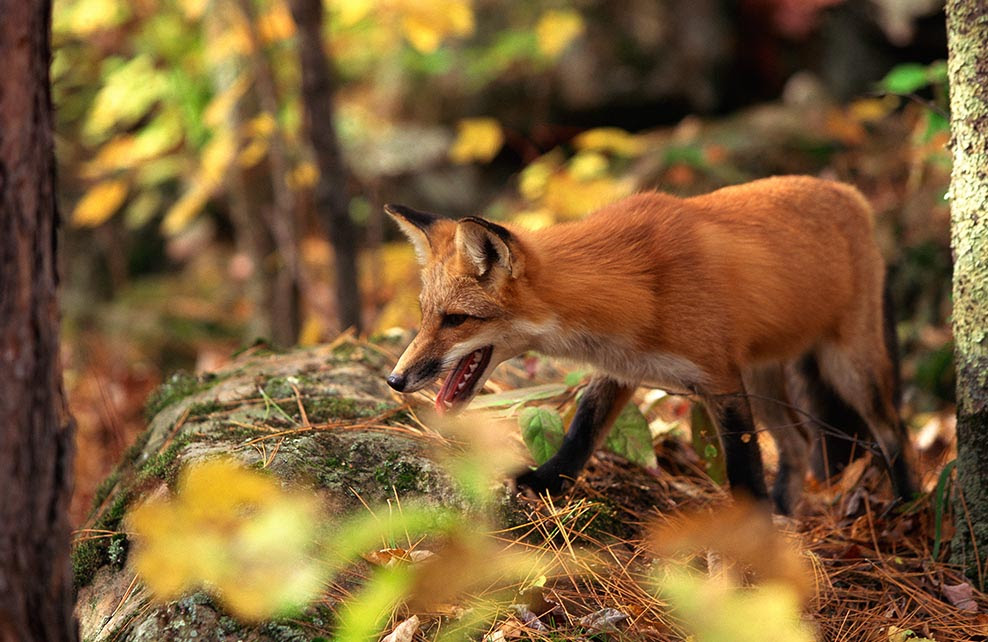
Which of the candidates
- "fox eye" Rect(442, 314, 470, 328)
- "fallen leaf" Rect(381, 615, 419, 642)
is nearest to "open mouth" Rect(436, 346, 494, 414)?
"fox eye" Rect(442, 314, 470, 328)

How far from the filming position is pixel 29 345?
1794mm

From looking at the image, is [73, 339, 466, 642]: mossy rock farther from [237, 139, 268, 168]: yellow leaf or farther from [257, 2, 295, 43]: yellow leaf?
[257, 2, 295, 43]: yellow leaf

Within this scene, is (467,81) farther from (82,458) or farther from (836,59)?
(82,458)

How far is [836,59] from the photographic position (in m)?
9.10

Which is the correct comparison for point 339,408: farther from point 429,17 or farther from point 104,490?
point 429,17

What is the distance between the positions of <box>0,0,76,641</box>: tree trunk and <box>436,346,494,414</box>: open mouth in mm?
1517

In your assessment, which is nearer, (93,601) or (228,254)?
(93,601)

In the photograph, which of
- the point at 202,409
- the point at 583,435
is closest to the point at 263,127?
the point at 202,409

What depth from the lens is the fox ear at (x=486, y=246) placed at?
2959 millimetres

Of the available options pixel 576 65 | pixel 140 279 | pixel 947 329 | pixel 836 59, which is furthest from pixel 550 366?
pixel 140 279

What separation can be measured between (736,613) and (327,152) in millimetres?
4327

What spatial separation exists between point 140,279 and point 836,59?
7879 millimetres

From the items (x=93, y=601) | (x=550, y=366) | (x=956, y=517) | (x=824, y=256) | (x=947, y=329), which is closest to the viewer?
(x=93, y=601)

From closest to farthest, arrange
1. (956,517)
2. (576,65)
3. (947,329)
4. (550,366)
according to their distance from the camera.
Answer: (956,517) < (550,366) < (947,329) < (576,65)
